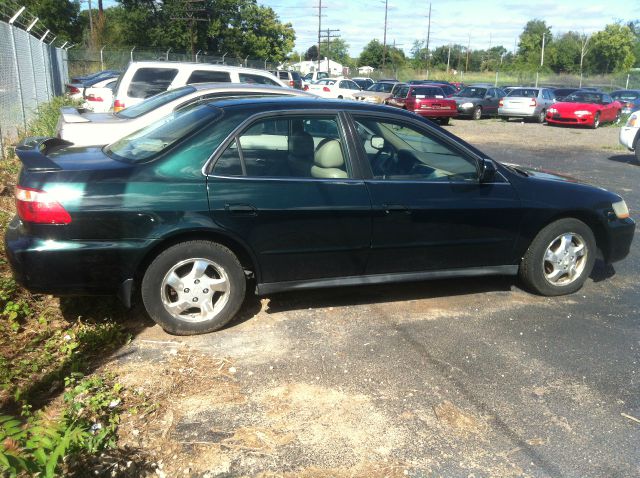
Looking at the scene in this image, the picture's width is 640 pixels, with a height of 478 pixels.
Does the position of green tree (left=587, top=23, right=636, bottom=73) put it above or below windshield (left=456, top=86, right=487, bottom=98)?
above

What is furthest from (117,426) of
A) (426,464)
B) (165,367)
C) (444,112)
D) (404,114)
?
(444,112)

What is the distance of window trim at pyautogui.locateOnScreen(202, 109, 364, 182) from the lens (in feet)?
13.2

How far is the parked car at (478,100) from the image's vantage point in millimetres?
26484

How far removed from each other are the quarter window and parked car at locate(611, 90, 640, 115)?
28.0m

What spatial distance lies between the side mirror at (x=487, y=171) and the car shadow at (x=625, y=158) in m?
11.1

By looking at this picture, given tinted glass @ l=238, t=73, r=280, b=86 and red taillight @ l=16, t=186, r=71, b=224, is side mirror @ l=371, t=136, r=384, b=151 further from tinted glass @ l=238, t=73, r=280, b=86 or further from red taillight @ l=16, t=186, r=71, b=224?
tinted glass @ l=238, t=73, r=280, b=86

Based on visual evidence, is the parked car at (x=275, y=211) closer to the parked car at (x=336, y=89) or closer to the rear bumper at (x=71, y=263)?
the rear bumper at (x=71, y=263)

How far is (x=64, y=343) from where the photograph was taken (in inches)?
156

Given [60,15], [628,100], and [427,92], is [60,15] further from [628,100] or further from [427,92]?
[628,100]

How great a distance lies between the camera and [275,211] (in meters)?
4.06

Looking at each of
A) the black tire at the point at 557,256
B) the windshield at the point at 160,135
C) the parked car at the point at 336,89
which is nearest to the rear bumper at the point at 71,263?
the windshield at the point at 160,135

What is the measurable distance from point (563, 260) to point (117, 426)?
3862 millimetres

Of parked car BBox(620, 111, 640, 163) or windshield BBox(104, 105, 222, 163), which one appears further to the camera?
parked car BBox(620, 111, 640, 163)

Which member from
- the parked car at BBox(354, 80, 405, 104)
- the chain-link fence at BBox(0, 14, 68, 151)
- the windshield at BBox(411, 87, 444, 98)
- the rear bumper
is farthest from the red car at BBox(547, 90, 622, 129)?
the rear bumper
